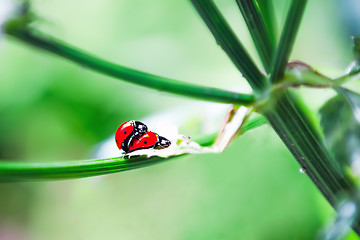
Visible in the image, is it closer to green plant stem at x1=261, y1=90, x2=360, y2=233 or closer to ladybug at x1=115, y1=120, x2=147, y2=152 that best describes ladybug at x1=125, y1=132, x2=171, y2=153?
ladybug at x1=115, y1=120, x2=147, y2=152

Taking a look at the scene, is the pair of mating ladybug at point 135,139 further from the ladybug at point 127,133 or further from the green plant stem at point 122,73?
the green plant stem at point 122,73

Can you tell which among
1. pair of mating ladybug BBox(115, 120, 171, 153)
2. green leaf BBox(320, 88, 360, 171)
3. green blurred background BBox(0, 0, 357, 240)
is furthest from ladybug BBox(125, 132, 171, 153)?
green blurred background BBox(0, 0, 357, 240)

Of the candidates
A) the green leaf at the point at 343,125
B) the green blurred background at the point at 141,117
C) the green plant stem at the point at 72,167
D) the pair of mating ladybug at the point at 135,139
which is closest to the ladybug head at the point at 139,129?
the pair of mating ladybug at the point at 135,139

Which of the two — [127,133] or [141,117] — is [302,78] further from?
[141,117]

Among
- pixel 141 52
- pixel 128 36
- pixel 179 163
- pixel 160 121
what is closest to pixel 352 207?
pixel 160 121

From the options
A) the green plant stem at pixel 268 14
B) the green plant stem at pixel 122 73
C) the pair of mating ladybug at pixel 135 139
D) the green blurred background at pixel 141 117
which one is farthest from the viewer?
the green blurred background at pixel 141 117
